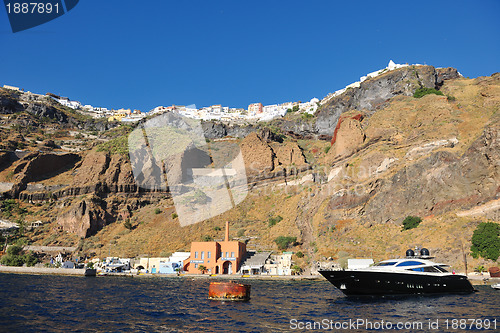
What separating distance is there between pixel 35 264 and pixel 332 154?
251ft

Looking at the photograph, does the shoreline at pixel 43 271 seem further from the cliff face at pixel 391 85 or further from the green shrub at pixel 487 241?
the cliff face at pixel 391 85

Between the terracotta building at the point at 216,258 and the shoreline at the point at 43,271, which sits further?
the terracotta building at the point at 216,258

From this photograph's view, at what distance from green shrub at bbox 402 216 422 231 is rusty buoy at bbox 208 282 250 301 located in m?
40.6

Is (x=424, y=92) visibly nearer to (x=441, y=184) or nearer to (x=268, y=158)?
(x=268, y=158)

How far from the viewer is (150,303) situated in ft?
97.0

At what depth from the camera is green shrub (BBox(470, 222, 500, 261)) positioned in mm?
48688

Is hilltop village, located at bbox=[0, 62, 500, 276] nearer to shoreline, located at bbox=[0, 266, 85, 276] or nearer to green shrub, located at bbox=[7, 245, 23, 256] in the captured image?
green shrub, located at bbox=[7, 245, 23, 256]

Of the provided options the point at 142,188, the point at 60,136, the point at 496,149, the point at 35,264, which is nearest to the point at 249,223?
the point at 142,188

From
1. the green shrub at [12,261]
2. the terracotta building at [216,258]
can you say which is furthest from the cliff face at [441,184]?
the green shrub at [12,261]

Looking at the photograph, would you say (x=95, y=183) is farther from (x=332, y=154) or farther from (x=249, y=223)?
(x=332, y=154)

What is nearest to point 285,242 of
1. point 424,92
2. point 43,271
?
point 43,271

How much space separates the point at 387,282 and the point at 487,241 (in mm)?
29290

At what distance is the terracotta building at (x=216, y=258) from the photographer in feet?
238

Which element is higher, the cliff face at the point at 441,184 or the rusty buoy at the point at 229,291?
the cliff face at the point at 441,184
